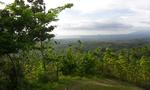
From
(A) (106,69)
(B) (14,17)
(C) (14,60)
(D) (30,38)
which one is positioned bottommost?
(A) (106,69)

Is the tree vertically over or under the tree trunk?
over

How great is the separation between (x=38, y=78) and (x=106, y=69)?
22.3m

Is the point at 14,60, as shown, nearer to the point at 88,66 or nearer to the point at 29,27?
the point at 29,27

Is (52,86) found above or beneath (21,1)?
beneath

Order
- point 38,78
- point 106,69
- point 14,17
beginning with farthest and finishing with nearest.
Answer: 1. point 106,69
2. point 38,78
3. point 14,17

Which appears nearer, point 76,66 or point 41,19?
point 41,19

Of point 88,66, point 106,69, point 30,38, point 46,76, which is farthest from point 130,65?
point 30,38

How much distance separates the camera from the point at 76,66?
40562mm

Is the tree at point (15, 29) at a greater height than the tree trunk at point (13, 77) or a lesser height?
greater

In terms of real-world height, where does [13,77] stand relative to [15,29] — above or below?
below

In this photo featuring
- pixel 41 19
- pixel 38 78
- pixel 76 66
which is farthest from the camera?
pixel 76 66

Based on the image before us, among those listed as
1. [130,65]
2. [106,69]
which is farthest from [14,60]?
[130,65]

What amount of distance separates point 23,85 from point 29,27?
420 cm

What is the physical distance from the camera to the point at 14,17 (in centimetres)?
2209
